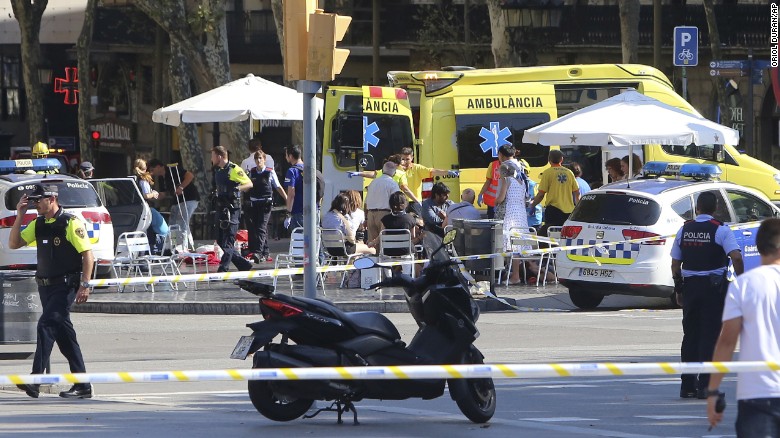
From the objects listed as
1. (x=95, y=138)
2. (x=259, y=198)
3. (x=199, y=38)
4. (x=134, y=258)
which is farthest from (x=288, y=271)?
(x=95, y=138)

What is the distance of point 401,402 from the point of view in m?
11.0

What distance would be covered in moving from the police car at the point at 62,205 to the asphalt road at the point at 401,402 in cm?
326

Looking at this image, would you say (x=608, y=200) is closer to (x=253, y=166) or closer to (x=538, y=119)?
(x=538, y=119)

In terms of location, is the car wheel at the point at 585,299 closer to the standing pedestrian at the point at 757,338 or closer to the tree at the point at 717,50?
the standing pedestrian at the point at 757,338

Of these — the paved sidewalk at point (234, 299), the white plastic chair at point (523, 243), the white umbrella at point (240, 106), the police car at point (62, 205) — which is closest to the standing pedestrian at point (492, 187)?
the white plastic chair at point (523, 243)

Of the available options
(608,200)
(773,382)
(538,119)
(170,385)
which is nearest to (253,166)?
(538,119)

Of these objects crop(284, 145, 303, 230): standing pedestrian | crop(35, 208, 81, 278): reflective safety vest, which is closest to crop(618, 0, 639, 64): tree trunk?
crop(284, 145, 303, 230): standing pedestrian

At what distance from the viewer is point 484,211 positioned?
21.0 metres

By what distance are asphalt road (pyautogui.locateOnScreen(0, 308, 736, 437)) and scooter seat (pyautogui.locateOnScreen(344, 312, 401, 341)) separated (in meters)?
0.61

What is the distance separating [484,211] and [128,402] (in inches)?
419

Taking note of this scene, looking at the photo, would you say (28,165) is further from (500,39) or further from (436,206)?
(500,39)

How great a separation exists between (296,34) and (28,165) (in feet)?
33.3

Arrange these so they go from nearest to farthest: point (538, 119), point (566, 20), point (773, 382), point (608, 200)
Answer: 1. point (773, 382)
2. point (608, 200)
3. point (538, 119)
4. point (566, 20)

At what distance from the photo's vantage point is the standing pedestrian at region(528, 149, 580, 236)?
19.9m
